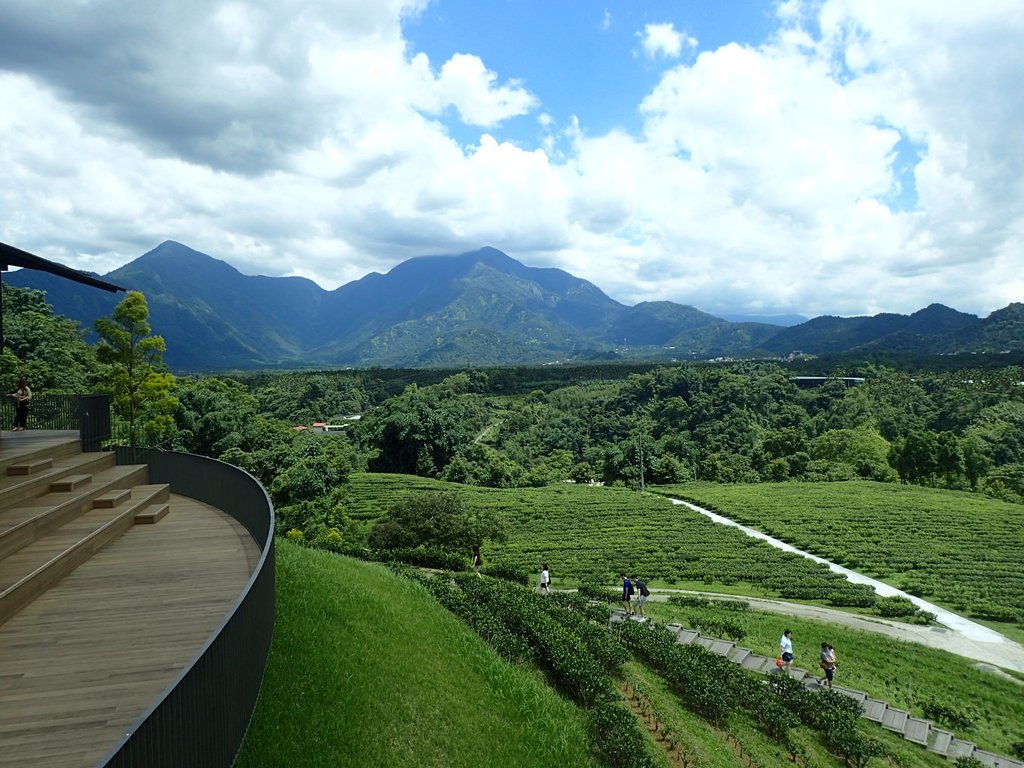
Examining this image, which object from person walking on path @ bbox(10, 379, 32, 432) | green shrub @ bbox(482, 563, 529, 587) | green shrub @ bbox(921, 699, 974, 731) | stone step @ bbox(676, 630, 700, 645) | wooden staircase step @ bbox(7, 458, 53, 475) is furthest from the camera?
green shrub @ bbox(482, 563, 529, 587)

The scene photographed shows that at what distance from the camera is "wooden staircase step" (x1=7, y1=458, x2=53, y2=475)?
34.4 ft

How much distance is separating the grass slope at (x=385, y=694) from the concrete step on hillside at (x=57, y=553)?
2.85 meters

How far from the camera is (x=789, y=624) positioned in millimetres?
21844

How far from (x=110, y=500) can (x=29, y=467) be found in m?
1.44

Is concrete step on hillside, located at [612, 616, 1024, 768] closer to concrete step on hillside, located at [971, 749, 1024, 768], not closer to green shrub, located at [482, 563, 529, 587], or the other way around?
concrete step on hillside, located at [971, 749, 1024, 768]

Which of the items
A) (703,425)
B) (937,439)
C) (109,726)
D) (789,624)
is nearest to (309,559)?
(109,726)

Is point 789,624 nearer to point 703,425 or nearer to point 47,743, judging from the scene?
point 47,743

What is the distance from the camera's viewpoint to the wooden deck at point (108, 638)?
4.87 meters

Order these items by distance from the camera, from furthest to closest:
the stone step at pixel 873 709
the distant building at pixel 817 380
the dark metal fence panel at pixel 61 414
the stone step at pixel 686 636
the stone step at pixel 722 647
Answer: the distant building at pixel 817 380 → the stone step at pixel 686 636 → the stone step at pixel 722 647 → the stone step at pixel 873 709 → the dark metal fence panel at pixel 61 414

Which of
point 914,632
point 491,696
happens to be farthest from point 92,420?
point 914,632

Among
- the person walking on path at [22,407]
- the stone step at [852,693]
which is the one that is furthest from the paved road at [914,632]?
the person walking on path at [22,407]

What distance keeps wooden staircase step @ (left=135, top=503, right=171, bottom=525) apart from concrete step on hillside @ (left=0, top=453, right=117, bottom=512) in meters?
1.55

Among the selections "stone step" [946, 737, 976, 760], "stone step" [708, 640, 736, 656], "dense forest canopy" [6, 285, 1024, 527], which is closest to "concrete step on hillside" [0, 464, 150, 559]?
"stone step" [708, 640, 736, 656]

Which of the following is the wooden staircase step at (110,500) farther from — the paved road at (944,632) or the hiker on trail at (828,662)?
the paved road at (944,632)
